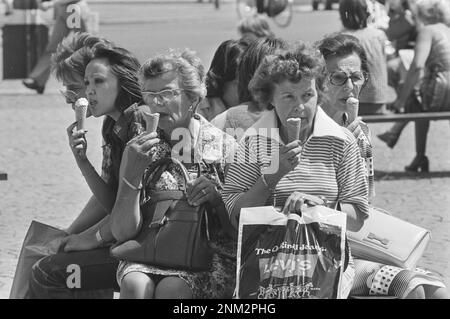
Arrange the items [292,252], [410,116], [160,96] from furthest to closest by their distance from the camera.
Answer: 1. [410,116]
2. [160,96]
3. [292,252]

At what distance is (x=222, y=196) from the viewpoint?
13.1ft

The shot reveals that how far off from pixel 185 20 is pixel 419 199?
17.8 m

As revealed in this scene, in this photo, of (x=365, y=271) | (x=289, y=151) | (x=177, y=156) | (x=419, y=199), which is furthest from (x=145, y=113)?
(x=419, y=199)

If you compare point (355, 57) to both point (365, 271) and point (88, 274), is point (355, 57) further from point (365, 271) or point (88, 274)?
point (88, 274)

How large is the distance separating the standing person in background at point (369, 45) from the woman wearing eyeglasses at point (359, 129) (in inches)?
136

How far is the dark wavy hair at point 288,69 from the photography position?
12.9 feet

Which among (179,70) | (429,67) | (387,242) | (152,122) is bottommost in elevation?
(429,67)

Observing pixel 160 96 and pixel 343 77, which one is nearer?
pixel 160 96

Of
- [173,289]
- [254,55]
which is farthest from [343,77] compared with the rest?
[173,289]

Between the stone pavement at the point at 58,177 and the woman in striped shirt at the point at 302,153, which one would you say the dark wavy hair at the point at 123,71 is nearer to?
the woman in striped shirt at the point at 302,153

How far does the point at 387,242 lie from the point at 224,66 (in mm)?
1545

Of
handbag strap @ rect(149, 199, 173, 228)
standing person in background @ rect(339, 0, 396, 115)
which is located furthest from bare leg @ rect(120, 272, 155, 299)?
standing person in background @ rect(339, 0, 396, 115)

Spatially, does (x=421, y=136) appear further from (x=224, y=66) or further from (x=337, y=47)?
(x=337, y=47)

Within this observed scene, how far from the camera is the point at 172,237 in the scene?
3.93 metres
